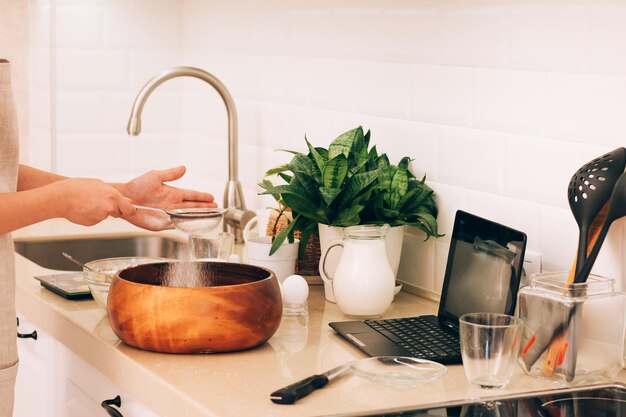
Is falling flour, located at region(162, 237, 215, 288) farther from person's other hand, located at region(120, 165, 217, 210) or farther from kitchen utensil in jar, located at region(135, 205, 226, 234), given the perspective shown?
person's other hand, located at region(120, 165, 217, 210)

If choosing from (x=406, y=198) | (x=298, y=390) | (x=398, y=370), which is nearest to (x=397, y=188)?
(x=406, y=198)

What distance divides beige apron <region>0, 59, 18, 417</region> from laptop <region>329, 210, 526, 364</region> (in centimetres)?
54

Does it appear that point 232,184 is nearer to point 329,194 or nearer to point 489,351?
point 329,194

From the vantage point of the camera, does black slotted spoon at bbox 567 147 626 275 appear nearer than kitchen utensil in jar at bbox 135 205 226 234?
Yes

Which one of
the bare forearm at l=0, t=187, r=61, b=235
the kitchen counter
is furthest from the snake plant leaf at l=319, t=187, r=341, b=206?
the bare forearm at l=0, t=187, r=61, b=235

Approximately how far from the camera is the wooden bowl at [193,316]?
60.5 inches

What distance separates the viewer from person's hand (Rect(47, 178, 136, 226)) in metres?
1.60

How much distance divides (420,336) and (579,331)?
30cm

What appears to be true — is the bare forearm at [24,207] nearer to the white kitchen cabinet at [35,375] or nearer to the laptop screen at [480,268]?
the white kitchen cabinet at [35,375]

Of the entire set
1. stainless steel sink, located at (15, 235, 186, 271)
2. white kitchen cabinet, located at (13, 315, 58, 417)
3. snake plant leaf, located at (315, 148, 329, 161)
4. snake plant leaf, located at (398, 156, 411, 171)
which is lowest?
white kitchen cabinet, located at (13, 315, 58, 417)

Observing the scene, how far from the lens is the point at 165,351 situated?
1.56 m

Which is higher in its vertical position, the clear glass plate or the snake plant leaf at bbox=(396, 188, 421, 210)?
the snake plant leaf at bbox=(396, 188, 421, 210)

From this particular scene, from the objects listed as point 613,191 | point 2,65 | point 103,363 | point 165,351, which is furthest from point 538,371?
point 2,65

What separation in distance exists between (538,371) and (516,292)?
15 centimetres
